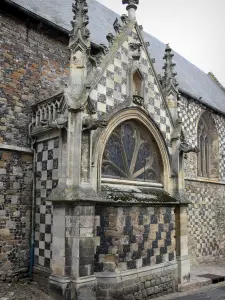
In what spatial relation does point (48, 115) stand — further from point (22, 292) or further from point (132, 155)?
point (22, 292)

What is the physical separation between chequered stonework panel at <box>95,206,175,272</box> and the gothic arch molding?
2.39 ft

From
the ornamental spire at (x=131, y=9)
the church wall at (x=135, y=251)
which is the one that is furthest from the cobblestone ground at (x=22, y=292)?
the ornamental spire at (x=131, y=9)

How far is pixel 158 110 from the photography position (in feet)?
30.6

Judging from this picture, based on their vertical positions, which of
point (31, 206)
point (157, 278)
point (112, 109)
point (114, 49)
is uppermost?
point (114, 49)

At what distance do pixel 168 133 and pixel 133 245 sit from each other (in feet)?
10.9

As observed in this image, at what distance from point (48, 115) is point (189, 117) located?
7.81 m

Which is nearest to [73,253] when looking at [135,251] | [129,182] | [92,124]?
[135,251]

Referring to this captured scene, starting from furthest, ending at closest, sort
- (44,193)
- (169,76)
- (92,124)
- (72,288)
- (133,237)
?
1. (169,76)
2. (44,193)
3. (133,237)
4. (92,124)
5. (72,288)

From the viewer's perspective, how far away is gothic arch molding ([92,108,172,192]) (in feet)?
24.2

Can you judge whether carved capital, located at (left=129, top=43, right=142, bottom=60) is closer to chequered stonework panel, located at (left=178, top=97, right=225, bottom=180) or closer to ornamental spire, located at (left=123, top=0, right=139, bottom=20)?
ornamental spire, located at (left=123, top=0, right=139, bottom=20)

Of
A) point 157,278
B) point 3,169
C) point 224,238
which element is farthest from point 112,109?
point 224,238

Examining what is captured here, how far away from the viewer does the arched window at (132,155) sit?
809cm

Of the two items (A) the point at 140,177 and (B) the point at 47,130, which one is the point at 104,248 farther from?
(B) the point at 47,130

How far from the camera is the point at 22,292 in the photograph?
7.29 meters
